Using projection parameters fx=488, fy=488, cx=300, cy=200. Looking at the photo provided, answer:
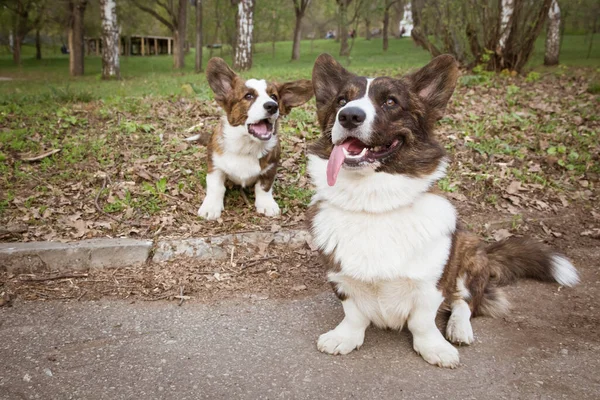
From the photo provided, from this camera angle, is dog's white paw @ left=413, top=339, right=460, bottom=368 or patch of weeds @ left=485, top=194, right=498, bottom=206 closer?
dog's white paw @ left=413, top=339, right=460, bottom=368

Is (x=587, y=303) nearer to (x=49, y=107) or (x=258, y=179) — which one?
(x=258, y=179)

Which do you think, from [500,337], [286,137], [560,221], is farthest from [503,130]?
[500,337]

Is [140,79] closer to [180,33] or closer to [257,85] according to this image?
[180,33]

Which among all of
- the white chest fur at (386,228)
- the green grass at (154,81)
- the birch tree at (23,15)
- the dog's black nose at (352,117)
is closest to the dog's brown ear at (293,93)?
the white chest fur at (386,228)

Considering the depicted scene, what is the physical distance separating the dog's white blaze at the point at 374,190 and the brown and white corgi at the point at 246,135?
1.98 meters

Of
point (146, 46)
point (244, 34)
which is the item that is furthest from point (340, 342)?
point (146, 46)

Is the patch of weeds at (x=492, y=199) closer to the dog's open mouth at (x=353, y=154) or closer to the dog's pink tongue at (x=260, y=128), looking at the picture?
the dog's pink tongue at (x=260, y=128)

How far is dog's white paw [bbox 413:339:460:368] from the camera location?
106 inches

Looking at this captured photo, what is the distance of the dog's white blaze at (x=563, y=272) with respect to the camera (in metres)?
3.58

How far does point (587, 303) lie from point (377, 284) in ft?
6.11

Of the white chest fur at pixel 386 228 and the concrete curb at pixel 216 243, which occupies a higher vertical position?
the white chest fur at pixel 386 228

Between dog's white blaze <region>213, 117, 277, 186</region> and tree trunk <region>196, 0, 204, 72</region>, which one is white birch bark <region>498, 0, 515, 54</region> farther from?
tree trunk <region>196, 0, 204, 72</region>

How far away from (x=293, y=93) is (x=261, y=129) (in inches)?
22.8

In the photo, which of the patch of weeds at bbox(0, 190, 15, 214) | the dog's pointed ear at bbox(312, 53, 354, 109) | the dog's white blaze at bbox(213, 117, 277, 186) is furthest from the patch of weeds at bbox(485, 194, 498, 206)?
the patch of weeds at bbox(0, 190, 15, 214)
